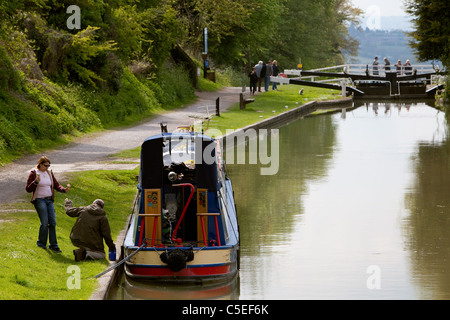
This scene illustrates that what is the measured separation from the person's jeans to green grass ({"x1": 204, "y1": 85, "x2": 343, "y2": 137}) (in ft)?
53.3

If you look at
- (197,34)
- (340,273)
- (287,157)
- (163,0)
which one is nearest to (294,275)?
(340,273)

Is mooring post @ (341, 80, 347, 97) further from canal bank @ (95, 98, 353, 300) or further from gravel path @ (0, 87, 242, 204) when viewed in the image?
gravel path @ (0, 87, 242, 204)

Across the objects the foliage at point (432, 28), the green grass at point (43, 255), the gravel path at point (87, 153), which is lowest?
the green grass at point (43, 255)

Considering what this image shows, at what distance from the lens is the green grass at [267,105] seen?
35.3 meters

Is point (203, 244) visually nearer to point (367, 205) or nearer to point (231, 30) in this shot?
point (367, 205)

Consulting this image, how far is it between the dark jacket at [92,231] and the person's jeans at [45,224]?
1.03 ft

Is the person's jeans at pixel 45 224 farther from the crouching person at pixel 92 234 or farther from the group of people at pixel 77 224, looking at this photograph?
the crouching person at pixel 92 234

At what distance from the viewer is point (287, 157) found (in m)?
30.1

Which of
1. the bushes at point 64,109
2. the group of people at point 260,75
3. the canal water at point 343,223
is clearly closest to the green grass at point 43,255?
the canal water at point 343,223

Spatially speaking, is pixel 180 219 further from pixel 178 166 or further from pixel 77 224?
pixel 77 224

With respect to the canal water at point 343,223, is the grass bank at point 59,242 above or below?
above

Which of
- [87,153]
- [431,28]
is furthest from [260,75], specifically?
[87,153]
